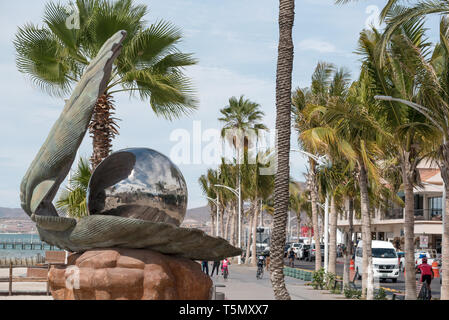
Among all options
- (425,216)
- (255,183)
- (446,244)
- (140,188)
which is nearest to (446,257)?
(446,244)

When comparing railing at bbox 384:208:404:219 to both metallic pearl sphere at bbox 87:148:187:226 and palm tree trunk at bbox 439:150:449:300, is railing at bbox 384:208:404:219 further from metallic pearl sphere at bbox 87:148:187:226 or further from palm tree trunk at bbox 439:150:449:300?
metallic pearl sphere at bbox 87:148:187:226

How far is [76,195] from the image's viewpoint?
16828mm

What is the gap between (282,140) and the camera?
1533 centimetres

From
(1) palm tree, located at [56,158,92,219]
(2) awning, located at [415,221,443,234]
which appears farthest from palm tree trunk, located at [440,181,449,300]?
(2) awning, located at [415,221,443,234]

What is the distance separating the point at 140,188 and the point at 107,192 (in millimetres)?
583

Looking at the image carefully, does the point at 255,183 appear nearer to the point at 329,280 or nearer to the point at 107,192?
the point at 329,280

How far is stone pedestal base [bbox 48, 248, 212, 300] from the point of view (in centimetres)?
914

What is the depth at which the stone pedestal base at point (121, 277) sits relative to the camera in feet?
30.0

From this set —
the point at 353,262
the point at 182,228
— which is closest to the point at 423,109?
the point at 182,228

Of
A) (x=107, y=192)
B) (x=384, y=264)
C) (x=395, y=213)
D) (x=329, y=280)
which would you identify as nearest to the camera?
(x=107, y=192)

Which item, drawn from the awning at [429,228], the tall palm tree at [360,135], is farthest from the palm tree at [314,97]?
the awning at [429,228]

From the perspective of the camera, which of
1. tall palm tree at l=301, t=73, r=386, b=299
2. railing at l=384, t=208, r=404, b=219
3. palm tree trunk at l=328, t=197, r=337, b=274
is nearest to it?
tall palm tree at l=301, t=73, r=386, b=299

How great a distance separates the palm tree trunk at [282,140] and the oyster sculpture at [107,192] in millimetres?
5191

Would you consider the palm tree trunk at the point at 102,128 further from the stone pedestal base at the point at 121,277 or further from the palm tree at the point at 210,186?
the palm tree at the point at 210,186
